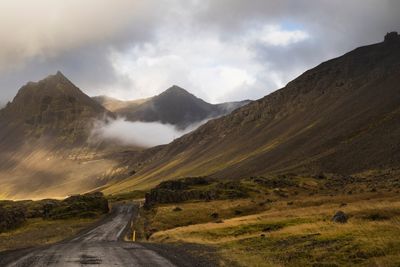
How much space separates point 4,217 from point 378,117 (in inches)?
6040

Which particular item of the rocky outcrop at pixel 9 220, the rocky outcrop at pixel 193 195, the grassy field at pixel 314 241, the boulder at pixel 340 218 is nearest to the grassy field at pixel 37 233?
the rocky outcrop at pixel 9 220

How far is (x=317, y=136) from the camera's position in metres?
197

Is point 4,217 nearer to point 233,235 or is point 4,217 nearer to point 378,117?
point 233,235

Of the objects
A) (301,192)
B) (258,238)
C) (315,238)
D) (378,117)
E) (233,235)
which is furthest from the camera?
(378,117)

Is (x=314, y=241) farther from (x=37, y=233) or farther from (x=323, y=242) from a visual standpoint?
(x=37, y=233)

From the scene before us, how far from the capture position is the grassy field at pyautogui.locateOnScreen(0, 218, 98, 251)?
47391mm

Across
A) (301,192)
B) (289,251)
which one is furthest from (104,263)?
(301,192)

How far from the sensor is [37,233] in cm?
5884

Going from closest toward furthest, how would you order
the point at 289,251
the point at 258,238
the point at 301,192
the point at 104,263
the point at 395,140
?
1. the point at 104,263
2. the point at 289,251
3. the point at 258,238
4. the point at 301,192
5. the point at 395,140

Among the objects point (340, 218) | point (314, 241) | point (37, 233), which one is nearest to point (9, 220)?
point (37, 233)

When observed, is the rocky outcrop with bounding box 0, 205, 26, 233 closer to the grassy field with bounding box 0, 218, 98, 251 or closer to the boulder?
the grassy field with bounding box 0, 218, 98, 251

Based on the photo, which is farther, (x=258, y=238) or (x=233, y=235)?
(x=233, y=235)

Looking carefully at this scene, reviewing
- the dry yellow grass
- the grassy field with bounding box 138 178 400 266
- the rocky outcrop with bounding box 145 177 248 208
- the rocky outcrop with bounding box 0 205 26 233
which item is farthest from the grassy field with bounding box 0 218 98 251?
the rocky outcrop with bounding box 145 177 248 208

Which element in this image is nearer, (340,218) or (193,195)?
(340,218)
